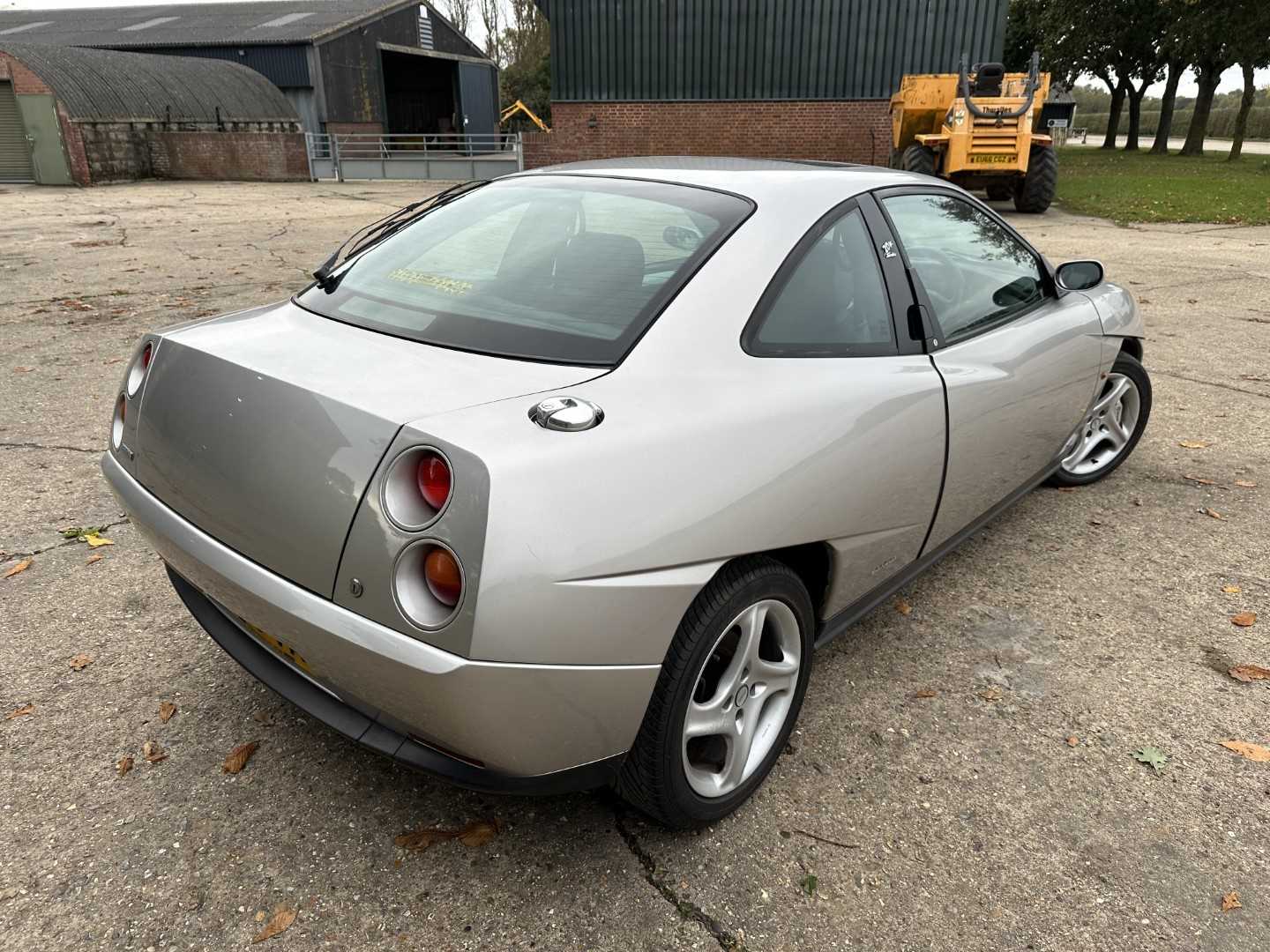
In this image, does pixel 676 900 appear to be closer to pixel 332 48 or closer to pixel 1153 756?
pixel 1153 756

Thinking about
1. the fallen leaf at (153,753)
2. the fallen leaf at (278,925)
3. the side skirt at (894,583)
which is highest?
the side skirt at (894,583)

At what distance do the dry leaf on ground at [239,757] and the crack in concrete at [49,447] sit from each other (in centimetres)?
264

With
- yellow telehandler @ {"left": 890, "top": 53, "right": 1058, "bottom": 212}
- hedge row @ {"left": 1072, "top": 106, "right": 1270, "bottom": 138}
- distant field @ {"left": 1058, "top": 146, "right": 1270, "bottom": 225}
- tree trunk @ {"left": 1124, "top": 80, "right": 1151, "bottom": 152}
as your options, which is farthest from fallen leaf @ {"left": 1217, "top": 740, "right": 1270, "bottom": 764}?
hedge row @ {"left": 1072, "top": 106, "right": 1270, "bottom": 138}

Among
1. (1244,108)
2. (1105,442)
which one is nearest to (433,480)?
A: (1105,442)

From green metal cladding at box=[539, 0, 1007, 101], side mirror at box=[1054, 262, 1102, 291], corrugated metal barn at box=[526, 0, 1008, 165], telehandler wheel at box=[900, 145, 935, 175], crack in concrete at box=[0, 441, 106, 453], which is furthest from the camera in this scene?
corrugated metal barn at box=[526, 0, 1008, 165]

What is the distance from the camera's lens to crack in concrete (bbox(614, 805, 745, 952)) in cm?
186

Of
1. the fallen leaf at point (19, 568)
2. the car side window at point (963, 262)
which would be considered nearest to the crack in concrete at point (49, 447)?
the fallen leaf at point (19, 568)

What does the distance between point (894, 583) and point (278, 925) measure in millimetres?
1832

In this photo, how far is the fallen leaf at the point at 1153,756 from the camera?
2.39 metres

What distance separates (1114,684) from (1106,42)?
40.4m

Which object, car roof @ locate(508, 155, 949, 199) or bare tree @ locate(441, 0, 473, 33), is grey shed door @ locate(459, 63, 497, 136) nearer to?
bare tree @ locate(441, 0, 473, 33)

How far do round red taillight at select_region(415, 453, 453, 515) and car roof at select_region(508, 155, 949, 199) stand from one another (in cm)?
124

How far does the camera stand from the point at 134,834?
2.08 meters

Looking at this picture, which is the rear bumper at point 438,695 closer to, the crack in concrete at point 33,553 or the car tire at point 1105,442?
the crack in concrete at point 33,553
